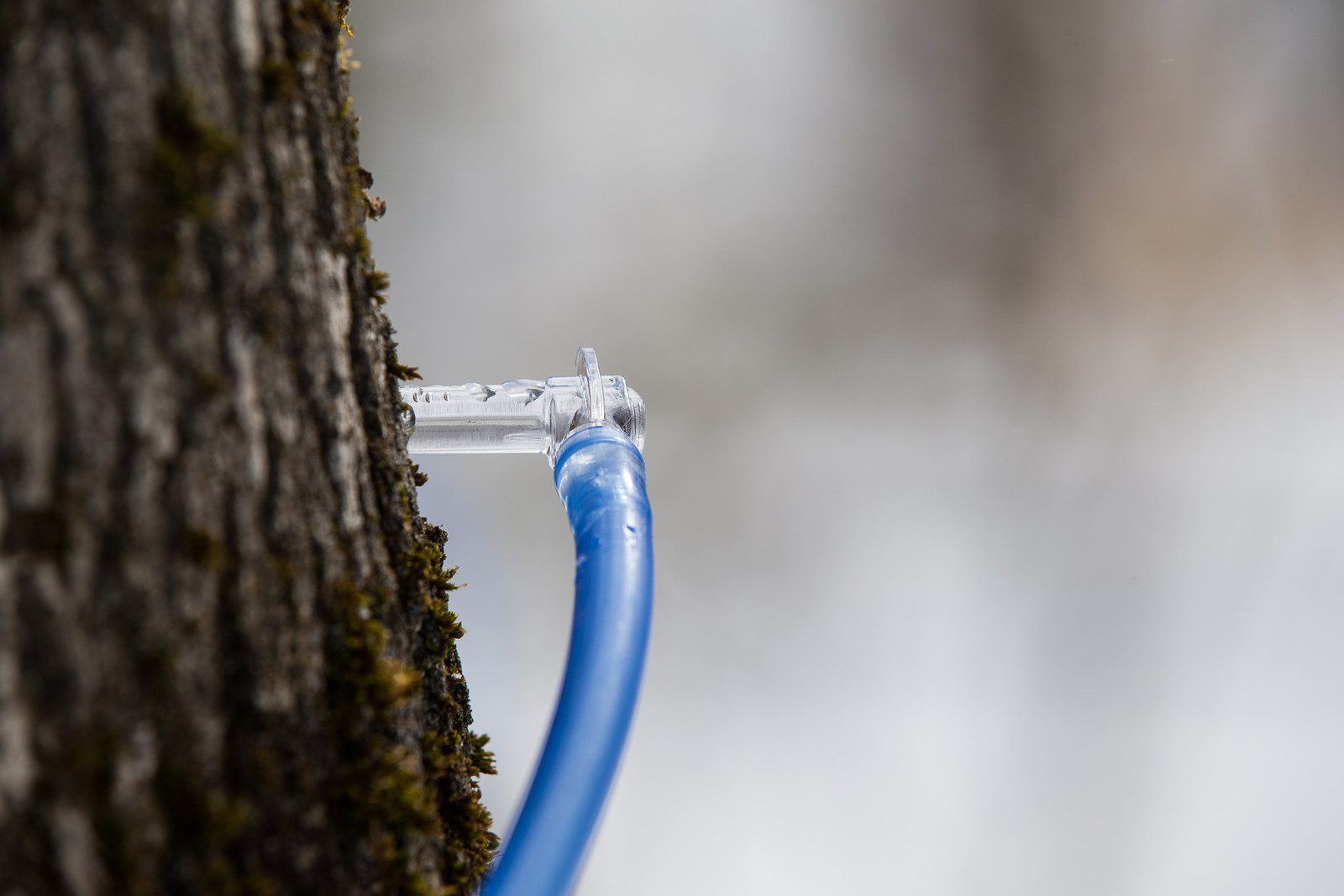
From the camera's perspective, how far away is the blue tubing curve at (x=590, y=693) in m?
0.41

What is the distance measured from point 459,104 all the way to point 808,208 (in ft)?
2.41

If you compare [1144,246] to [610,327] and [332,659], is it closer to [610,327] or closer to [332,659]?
[610,327]

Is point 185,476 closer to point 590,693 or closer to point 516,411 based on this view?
point 590,693

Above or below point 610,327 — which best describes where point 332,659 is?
below

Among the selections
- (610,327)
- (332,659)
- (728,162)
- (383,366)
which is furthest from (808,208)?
(332,659)

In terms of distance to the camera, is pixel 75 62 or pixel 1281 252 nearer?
pixel 75 62

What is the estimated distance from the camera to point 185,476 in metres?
0.29

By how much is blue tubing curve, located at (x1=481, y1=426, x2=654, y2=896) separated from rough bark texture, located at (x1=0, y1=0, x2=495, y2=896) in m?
0.06

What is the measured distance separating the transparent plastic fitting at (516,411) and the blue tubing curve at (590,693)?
0.13 m

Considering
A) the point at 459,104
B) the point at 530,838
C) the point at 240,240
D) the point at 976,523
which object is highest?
the point at 459,104

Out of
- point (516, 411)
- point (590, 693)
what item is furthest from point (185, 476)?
point (516, 411)

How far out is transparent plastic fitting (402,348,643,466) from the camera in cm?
69

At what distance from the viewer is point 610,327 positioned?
1720 mm

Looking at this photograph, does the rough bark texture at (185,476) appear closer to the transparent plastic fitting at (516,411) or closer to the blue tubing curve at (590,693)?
the blue tubing curve at (590,693)
